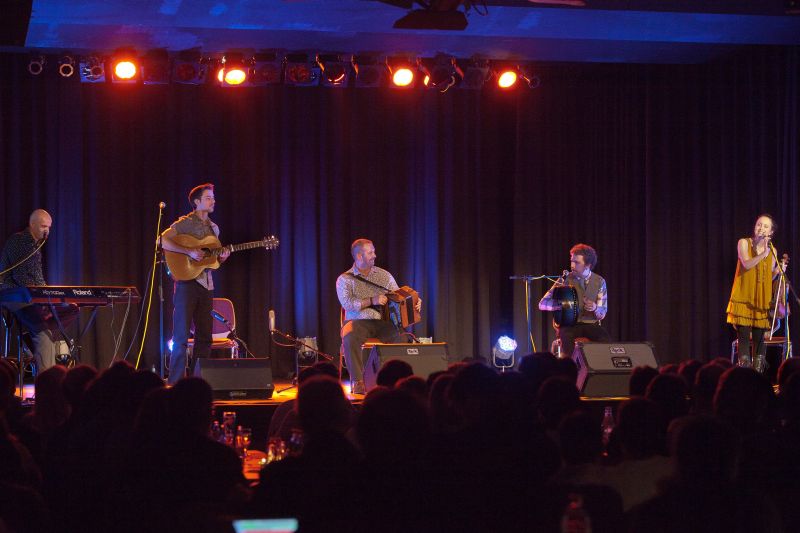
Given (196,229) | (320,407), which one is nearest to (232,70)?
(196,229)

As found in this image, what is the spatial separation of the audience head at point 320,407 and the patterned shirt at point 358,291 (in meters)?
5.74

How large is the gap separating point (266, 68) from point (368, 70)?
3.74 feet

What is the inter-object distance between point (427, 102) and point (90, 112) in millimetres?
4034

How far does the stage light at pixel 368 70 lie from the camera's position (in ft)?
32.8

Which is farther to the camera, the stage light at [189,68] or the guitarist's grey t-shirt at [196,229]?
the stage light at [189,68]

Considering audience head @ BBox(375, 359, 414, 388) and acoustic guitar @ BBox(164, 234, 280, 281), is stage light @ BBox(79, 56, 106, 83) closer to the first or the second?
acoustic guitar @ BBox(164, 234, 280, 281)

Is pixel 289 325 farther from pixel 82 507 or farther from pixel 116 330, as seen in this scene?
pixel 82 507

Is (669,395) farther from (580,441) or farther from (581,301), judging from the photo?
(581,301)

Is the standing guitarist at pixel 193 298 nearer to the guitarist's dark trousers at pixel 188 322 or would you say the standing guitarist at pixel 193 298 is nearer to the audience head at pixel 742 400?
the guitarist's dark trousers at pixel 188 322

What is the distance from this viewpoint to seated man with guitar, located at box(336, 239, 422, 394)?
Answer: 29.5ft

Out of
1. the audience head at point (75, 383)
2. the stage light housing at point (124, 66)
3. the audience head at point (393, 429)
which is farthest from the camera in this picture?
the stage light housing at point (124, 66)

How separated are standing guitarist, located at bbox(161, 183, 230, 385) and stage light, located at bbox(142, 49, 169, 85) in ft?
6.54

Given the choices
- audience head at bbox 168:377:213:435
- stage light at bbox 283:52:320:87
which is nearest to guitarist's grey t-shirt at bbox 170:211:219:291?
stage light at bbox 283:52:320:87

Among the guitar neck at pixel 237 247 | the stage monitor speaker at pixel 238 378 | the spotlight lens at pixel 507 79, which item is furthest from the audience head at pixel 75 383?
the spotlight lens at pixel 507 79
